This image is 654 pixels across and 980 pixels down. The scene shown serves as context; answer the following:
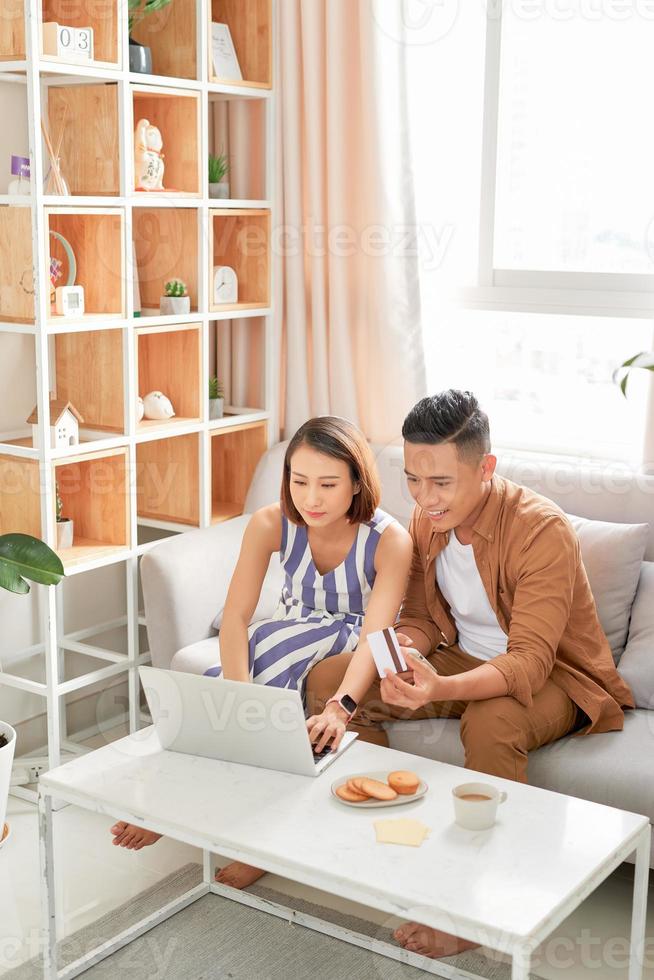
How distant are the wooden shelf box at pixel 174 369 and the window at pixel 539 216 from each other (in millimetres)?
645

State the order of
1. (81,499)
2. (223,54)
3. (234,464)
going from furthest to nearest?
(234,464)
(223,54)
(81,499)

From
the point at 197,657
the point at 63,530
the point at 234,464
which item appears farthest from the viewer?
the point at 234,464

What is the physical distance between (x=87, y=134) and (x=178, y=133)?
291mm

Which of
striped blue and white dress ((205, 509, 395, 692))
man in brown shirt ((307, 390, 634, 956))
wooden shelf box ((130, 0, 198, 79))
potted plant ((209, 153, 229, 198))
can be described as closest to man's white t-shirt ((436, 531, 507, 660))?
man in brown shirt ((307, 390, 634, 956))

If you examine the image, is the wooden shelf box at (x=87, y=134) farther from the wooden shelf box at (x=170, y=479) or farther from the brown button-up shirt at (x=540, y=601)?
the brown button-up shirt at (x=540, y=601)

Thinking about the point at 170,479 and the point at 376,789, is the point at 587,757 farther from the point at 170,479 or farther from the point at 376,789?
the point at 170,479

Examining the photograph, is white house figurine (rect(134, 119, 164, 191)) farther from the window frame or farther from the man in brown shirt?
the man in brown shirt

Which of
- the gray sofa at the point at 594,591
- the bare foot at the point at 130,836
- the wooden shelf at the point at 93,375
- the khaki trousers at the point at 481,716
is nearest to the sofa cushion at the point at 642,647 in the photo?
the gray sofa at the point at 594,591

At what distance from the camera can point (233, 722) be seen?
1.77m

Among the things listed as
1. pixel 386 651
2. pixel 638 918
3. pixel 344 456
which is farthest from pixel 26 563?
pixel 638 918

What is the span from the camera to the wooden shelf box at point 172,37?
291 cm

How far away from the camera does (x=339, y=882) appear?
1465 millimetres

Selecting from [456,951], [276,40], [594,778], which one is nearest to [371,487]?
[594,778]

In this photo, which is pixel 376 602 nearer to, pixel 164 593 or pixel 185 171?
pixel 164 593
